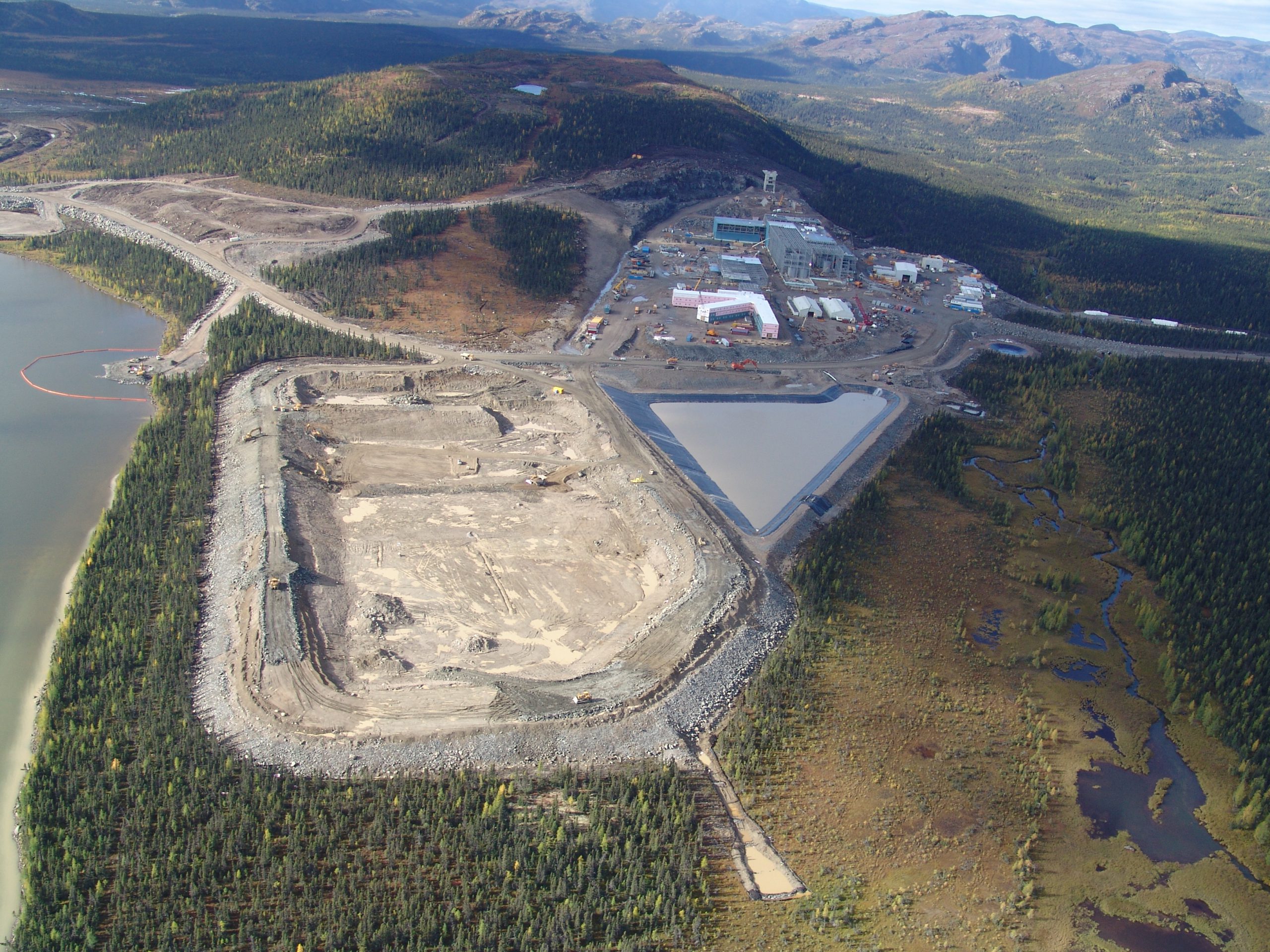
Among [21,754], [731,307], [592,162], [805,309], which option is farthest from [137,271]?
[805,309]

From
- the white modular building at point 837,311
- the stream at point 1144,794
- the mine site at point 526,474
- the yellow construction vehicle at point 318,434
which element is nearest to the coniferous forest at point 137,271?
the mine site at point 526,474

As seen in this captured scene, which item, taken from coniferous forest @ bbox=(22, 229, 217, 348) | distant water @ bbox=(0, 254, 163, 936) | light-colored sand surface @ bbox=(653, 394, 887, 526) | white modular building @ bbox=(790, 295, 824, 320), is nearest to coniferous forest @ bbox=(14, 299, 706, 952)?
distant water @ bbox=(0, 254, 163, 936)

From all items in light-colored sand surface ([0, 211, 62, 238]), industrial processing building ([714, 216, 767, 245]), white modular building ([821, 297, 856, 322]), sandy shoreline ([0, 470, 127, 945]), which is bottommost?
sandy shoreline ([0, 470, 127, 945])

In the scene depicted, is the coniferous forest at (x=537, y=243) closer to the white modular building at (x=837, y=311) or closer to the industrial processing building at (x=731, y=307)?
the industrial processing building at (x=731, y=307)

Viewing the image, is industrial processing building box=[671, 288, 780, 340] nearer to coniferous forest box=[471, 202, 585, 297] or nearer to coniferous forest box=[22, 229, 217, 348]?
coniferous forest box=[471, 202, 585, 297]

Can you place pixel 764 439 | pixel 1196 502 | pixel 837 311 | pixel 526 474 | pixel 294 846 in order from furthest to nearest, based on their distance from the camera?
pixel 837 311, pixel 764 439, pixel 1196 502, pixel 526 474, pixel 294 846

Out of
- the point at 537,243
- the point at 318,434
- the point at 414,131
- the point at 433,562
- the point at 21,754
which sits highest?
the point at 414,131

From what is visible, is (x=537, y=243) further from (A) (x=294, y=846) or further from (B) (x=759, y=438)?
(A) (x=294, y=846)
